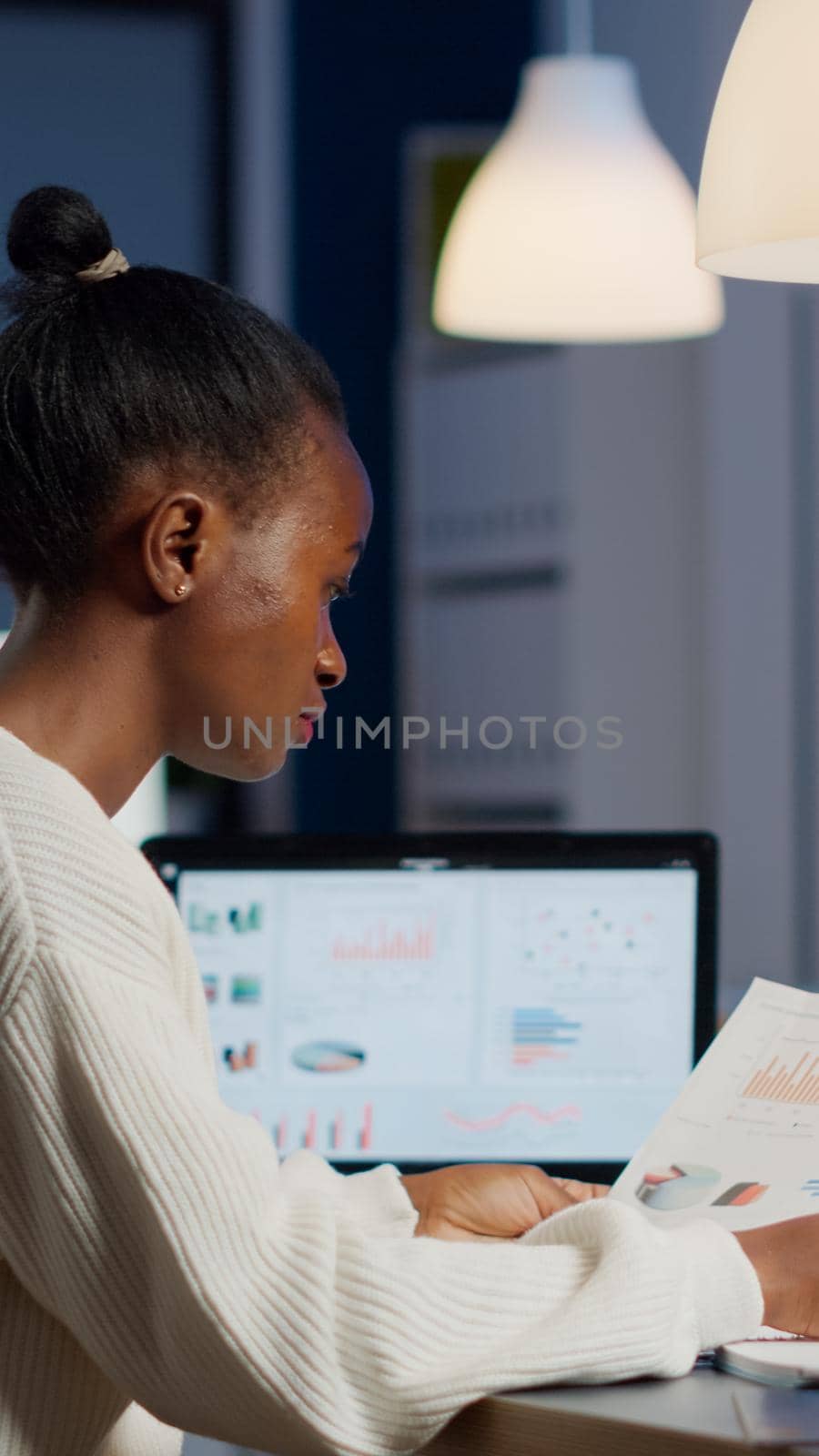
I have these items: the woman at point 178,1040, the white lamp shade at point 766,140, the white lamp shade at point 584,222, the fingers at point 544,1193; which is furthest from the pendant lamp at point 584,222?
the fingers at point 544,1193

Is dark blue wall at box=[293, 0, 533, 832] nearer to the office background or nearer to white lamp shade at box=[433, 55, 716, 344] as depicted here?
the office background

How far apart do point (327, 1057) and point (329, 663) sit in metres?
0.54

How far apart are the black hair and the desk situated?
0.44 m

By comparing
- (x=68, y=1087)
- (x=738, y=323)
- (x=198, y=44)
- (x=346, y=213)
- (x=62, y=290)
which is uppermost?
(x=198, y=44)

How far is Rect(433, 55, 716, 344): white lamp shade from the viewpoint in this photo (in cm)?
203

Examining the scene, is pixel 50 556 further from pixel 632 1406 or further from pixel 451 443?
pixel 451 443

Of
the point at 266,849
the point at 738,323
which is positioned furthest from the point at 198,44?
the point at 266,849

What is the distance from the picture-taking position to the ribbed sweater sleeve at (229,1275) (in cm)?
70

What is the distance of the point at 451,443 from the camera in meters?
3.57

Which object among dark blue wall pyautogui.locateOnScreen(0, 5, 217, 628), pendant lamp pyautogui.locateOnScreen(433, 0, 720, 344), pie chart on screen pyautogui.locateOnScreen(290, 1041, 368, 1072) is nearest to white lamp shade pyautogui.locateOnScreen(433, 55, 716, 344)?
pendant lamp pyautogui.locateOnScreen(433, 0, 720, 344)

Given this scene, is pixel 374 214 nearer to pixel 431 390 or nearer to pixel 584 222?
pixel 431 390

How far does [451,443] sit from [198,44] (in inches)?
41.7

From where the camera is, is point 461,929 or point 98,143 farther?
point 98,143
